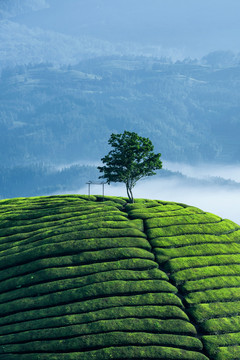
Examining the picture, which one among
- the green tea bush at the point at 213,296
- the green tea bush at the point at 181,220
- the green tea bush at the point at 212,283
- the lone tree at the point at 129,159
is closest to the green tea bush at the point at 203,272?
the green tea bush at the point at 212,283

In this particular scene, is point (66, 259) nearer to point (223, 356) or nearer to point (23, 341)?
point (23, 341)

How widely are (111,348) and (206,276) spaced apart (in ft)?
76.4

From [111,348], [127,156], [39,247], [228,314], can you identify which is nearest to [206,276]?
[228,314]

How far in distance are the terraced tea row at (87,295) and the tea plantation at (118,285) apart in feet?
0.49

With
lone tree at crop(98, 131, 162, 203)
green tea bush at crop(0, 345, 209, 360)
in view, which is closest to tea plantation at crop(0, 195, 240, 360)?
green tea bush at crop(0, 345, 209, 360)

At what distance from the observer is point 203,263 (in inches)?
2864

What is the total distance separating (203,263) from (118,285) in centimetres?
1764

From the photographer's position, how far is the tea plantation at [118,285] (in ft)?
180

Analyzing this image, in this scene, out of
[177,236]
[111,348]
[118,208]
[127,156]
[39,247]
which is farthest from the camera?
[127,156]

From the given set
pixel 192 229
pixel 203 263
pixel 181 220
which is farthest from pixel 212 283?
pixel 181 220

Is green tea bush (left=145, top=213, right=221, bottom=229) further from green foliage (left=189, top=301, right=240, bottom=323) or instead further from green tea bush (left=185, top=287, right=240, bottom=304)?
green foliage (left=189, top=301, right=240, bottom=323)

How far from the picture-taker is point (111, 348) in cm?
5316

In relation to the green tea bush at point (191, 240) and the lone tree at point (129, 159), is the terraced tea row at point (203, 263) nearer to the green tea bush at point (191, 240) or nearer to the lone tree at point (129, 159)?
the green tea bush at point (191, 240)

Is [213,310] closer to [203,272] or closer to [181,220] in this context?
[203,272]
